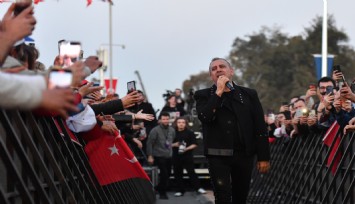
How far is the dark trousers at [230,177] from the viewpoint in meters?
12.5

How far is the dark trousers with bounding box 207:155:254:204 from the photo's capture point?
1248 centimetres

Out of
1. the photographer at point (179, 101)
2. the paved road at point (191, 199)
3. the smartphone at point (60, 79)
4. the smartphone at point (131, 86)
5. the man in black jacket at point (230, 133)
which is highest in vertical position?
the smartphone at point (60, 79)

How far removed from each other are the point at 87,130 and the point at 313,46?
99269 millimetres

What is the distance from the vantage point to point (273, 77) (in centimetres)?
11675

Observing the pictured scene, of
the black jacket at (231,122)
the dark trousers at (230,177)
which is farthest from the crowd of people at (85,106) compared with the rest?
the dark trousers at (230,177)

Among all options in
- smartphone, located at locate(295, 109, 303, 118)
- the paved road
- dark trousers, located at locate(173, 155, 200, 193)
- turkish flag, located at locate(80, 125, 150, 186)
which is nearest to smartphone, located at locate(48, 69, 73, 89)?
turkish flag, located at locate(80, 125, 150, 186)

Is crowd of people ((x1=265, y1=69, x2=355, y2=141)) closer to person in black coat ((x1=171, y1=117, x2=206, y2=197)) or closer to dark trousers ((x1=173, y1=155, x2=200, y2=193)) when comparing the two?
dark trousers ((x1=173, y1=155, x2=200, y2=193))

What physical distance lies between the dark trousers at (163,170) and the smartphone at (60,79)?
21500 mm

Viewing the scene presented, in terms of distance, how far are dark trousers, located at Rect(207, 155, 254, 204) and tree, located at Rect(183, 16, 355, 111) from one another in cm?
8701

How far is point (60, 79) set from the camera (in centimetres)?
502

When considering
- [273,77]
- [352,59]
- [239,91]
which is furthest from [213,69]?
[273,77]

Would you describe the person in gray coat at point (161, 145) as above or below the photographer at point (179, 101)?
below

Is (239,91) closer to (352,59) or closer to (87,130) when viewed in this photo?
(87,130)

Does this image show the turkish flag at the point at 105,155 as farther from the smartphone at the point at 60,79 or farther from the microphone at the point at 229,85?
the smartphone at the point at 60,79
